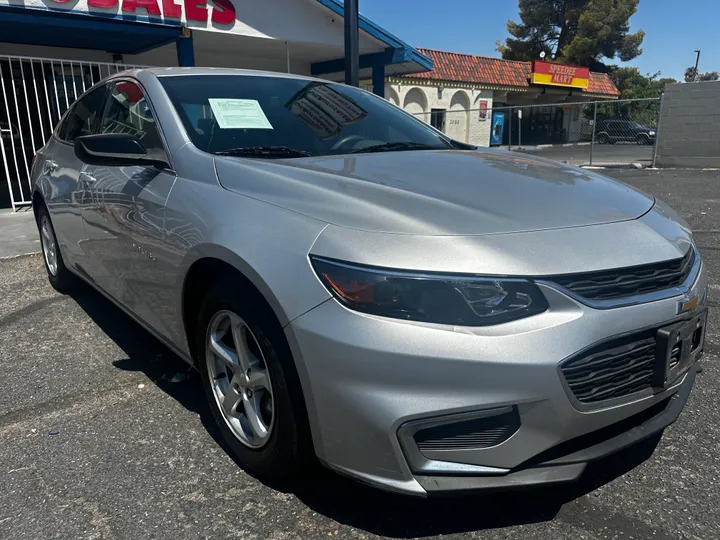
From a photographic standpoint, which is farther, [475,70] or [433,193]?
[475,70]

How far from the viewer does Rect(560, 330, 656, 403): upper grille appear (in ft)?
5.43

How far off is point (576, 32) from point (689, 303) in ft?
154

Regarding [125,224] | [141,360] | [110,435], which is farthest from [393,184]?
[141,360]

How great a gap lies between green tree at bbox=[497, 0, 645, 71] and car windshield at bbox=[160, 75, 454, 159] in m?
43.7

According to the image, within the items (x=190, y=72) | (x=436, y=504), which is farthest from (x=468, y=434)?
(x=190, y=72)

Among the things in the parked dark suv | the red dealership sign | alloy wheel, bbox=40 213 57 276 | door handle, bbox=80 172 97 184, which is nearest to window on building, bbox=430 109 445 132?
the parked dark suv

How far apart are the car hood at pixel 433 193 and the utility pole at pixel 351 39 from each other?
19.0 ft

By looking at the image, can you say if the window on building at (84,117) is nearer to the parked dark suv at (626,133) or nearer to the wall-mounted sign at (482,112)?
the parked dark suv at (626,133)

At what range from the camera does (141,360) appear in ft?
11.1

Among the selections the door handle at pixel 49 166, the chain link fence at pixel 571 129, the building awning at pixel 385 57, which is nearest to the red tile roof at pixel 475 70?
the chain link fence at pixel 571 129

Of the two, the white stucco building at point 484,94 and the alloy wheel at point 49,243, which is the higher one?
the white stucco building at point 484,94

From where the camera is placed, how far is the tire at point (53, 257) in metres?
4.43

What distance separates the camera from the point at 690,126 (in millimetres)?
14148

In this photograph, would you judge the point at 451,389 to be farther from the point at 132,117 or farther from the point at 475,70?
the point at 475,70
